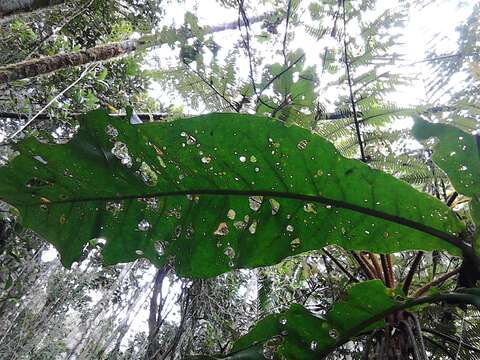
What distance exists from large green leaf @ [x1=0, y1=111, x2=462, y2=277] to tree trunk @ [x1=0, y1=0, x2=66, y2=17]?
75.0 inches

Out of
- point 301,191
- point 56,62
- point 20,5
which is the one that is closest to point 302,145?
point 301,191

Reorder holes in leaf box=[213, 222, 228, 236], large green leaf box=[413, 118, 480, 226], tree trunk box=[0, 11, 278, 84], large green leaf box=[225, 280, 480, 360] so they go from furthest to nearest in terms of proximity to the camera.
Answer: tree trunk box=[0, 11, 278, 84], holes in leaf box=[213, 222, 228, 236], large green leaf box=[225, 280, 480, 360], large green leaf box=[413, 118, 480, 226]

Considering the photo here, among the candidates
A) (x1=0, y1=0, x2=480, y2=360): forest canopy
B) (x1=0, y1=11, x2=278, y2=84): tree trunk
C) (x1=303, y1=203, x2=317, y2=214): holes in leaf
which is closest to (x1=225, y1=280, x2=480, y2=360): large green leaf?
(x1=0, y1=0, x2=480, y2=360): forest canopy

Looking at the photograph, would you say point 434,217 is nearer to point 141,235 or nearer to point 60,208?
point 141,235

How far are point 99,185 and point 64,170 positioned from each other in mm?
94

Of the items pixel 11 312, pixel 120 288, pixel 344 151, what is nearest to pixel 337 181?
pixel 344 151

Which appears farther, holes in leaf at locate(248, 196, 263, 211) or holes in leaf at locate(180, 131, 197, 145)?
holes in leaf at locate(248, 196, 263, 211)

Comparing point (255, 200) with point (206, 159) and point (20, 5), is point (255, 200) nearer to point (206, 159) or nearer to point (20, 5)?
point (206, 159)

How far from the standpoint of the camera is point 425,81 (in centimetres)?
149

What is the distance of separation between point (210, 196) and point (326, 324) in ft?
1.53

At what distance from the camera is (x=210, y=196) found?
1007 mm

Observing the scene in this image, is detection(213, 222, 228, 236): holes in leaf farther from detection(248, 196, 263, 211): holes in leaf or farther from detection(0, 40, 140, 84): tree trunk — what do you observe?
detection(0, 40, 140, 84): tree trunk

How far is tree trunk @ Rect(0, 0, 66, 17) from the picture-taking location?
2.32m

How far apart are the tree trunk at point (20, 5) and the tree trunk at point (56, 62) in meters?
0.43
